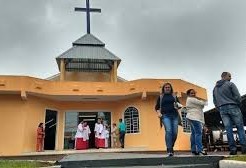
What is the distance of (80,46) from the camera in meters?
21.6

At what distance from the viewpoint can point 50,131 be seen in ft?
56.0

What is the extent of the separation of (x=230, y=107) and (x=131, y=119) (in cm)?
1096

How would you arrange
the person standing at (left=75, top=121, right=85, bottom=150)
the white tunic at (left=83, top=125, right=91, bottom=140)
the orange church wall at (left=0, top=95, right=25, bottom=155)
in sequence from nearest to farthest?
the orange church wall at (left=0, top=95, right=25, bottom=155), the person standing at (left=75, top=121, right=85, bottom=150), the white tunic at (left=83, top=125, right=91, bottom=140)

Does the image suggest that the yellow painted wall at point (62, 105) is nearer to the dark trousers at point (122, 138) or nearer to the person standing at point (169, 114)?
the dark trousers at point (122, 138)

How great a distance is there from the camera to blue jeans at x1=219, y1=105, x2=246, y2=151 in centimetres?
626

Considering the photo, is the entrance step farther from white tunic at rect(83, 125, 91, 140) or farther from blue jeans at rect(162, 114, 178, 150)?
white tunic at rect(83, 125, 91, 140)

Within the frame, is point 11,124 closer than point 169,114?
No

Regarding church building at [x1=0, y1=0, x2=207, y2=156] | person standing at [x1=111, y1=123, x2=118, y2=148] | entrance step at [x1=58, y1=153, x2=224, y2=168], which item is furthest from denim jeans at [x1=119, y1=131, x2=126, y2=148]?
entrance step at [x1=58, y1=153, x2=224, y2=168]

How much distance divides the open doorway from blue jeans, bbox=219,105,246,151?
11.9 m

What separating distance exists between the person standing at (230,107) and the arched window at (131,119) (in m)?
10.4

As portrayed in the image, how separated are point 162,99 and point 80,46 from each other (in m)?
15.5

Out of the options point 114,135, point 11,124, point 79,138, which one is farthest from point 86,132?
point 11,124

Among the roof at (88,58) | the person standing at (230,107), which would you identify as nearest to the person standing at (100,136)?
the roof at (88,58)

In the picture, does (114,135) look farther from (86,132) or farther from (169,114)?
(169,114)
